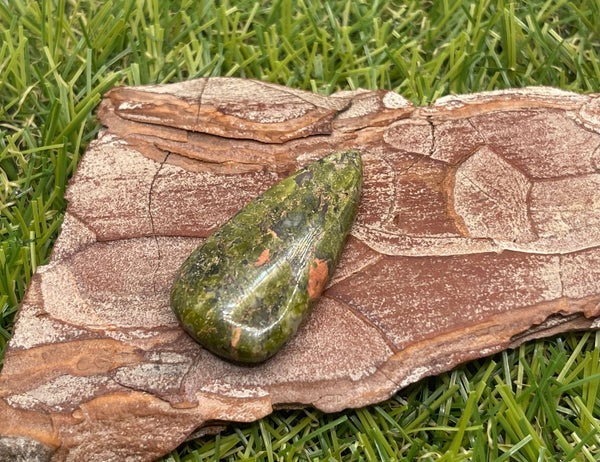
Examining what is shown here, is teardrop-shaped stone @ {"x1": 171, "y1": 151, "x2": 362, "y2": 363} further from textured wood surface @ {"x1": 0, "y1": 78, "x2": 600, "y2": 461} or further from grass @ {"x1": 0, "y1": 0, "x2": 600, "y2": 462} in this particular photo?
grass @ {"x1": 0, "y1": 0, "x2": 600, "y2": 462}

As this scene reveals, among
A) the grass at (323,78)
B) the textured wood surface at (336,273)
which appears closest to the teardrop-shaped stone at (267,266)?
the textured wood surface at (336,273)

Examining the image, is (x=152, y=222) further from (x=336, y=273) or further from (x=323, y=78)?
(x=323, y=78)

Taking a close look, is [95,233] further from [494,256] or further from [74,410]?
[494,256]

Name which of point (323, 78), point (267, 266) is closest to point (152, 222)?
point (267, 266)

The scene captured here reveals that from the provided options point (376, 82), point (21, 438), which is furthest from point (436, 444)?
point (376, 82)

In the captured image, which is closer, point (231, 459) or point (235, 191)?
point (231, 459)

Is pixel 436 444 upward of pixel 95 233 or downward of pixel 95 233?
downward
